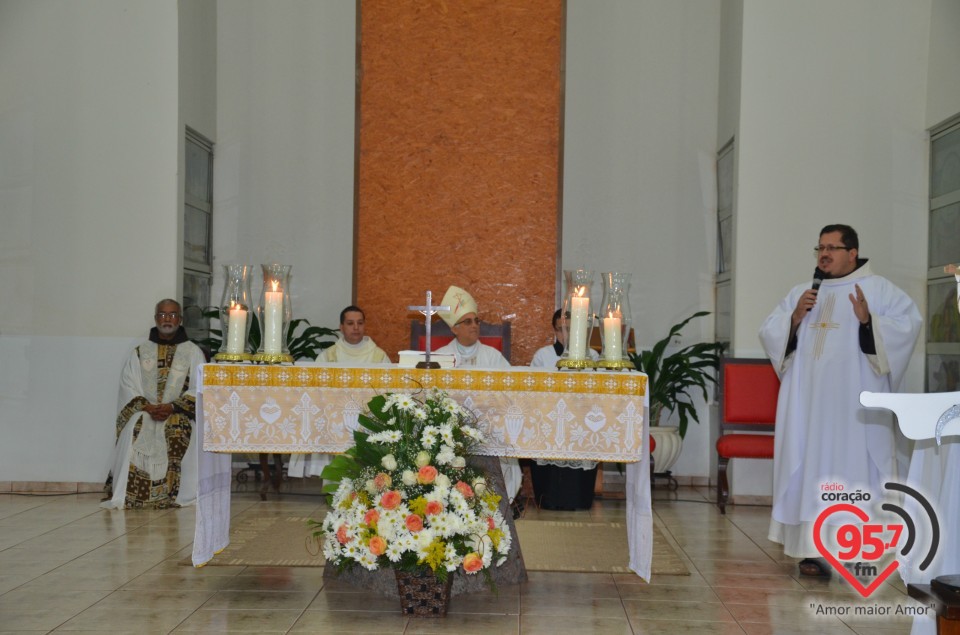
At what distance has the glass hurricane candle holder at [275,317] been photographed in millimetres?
4805

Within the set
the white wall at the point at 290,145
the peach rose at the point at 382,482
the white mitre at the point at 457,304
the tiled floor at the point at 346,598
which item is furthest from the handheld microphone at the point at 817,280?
the white wall at the point at 290,145

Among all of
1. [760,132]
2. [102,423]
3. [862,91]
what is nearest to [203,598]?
[102,423]

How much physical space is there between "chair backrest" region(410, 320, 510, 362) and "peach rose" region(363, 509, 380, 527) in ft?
12.1

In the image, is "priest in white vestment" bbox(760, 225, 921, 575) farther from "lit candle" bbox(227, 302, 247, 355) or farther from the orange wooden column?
the orange wooden column

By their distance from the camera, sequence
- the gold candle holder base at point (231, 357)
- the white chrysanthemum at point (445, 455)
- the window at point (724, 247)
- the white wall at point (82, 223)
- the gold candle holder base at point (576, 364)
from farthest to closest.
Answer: the window at point (724, 247)
the white wall at point (82, 223)
the gold candle holder base at point (231, 357)
the gold candle holder base at point (576, 364)
the white chrysanthemum at point (445, 455)

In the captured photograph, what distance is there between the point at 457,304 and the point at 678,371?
9.14 feet

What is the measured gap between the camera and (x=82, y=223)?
7855 mm

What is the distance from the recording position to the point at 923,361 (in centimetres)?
733

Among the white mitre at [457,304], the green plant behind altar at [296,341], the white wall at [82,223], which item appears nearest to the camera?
the white mitre at [457,304]

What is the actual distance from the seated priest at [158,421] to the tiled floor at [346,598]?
41.5 inches

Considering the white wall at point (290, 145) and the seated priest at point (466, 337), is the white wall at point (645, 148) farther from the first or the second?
the seated priest at point (466, 337)

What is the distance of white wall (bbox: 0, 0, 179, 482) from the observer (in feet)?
25.7

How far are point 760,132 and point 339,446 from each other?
15.7 ft

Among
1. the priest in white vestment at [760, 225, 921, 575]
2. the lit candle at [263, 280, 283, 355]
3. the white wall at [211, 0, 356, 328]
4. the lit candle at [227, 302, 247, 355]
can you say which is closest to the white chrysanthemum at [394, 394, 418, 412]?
the lit candle at [263, 280, 283, 355]
